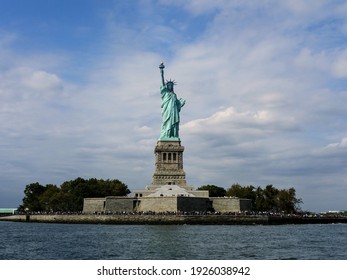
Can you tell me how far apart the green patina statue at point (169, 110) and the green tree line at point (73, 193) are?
51.0 ft

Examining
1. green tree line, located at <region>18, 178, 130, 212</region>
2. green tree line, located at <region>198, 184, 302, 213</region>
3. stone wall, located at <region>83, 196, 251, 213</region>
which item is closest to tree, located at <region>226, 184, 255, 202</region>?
green tree line, located at <region>198, 184, 302, 213</region>

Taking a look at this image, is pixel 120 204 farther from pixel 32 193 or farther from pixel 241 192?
pixel 32 193

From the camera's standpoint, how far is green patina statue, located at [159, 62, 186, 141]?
3211 inches

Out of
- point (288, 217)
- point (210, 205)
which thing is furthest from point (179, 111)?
point (288, 217)

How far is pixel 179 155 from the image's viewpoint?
261 ft

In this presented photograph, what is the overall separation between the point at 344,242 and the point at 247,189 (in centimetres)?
4954

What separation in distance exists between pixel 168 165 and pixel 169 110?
8.92 meters

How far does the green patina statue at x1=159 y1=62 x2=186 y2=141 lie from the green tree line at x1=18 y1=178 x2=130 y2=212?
1553 cm

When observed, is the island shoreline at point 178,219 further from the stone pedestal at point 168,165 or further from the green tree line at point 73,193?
the green tree line at point 73,193

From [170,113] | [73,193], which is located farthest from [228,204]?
[73,193]

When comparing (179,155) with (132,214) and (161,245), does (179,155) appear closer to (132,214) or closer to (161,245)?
(132,214)

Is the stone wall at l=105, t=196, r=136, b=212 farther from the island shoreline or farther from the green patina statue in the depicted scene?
the green patina statue

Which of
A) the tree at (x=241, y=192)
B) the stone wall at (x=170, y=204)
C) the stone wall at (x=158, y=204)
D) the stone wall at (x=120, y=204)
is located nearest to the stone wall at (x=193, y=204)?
the stone wall at (x=170, y=204)
